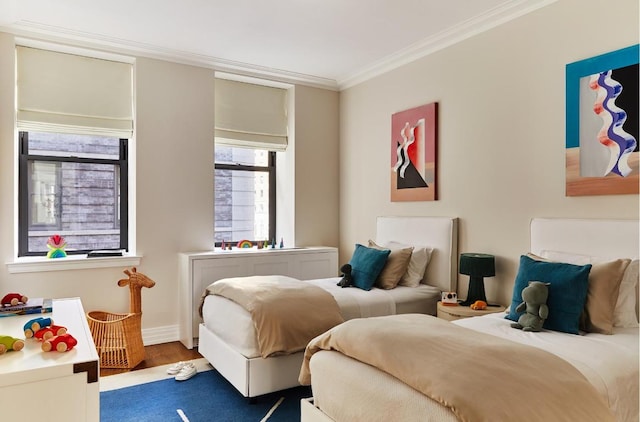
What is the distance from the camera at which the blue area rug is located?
262cm

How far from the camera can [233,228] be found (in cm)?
483

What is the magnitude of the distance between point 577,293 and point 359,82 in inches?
126

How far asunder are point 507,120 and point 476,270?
1115 millimetres

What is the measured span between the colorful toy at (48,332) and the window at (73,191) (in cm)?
221

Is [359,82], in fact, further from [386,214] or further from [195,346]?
[195,346]

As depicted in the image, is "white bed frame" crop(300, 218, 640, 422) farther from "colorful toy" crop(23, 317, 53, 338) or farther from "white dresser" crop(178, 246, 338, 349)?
"white dresser" crop(178, 246, 338, 349)

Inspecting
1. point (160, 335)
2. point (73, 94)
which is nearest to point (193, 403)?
point (160, 335)

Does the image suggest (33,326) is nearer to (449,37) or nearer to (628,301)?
(628,301)

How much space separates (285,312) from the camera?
9.11ft

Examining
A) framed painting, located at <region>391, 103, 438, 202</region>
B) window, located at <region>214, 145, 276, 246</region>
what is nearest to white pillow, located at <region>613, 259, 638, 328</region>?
framed painting, located at <region>391, 103, 438, 202</region>

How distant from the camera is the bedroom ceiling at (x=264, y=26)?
3154 mm

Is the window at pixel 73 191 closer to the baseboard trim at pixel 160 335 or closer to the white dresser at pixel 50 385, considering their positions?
the baseboard trim at pixel 160 335

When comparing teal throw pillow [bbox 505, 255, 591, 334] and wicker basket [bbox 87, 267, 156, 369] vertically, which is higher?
teal throw pillow [bbox 505, 255, 591, 334]

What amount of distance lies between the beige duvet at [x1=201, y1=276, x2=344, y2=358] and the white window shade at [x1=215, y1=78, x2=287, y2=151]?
203 cm
